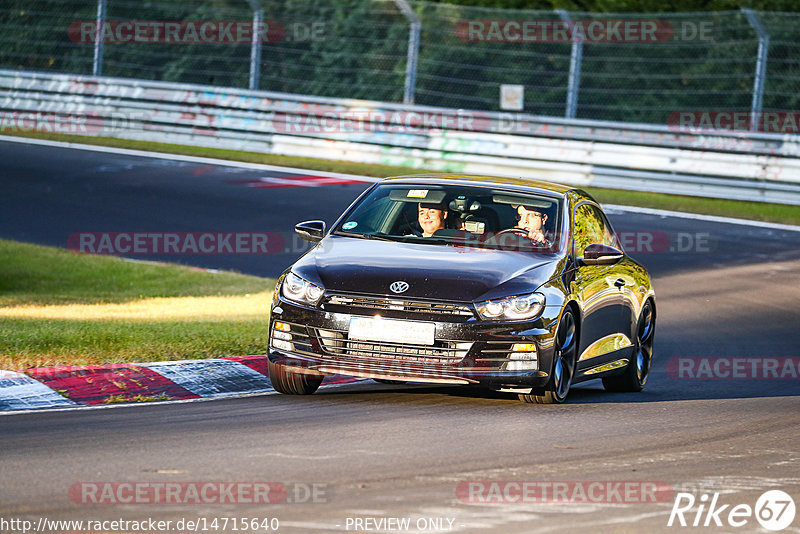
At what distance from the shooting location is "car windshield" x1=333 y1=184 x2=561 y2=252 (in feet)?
32.7

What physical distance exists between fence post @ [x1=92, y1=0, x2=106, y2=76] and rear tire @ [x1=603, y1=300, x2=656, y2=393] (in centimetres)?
1864

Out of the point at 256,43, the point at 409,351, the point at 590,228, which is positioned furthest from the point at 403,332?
the point at 256,43

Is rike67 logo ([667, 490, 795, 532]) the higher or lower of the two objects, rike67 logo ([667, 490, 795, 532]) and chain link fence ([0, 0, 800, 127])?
the lower

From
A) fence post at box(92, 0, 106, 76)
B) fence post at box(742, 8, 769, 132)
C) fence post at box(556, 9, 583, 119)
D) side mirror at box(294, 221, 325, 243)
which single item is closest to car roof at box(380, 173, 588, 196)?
side mirror at box(294, 221, 325, 243)

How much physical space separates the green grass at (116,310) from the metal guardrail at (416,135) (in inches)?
345

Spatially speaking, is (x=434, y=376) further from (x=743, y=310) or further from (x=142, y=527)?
(x=743, y=310)

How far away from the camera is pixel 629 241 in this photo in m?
19.1

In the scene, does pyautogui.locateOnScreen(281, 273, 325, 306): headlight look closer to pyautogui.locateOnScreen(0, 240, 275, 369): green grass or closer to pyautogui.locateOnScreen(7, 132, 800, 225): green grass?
pyautogui.locateOnScreen(0, 240, 275, 369): green grass

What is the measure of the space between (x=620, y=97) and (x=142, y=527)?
830 inches

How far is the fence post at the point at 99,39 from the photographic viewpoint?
27625 mm

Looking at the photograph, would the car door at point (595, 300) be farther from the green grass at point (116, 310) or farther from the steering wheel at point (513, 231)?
the green grass at point (116, 310)

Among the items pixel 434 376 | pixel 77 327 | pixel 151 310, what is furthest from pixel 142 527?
pixel 151 310

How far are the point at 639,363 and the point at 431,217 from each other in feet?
6.95

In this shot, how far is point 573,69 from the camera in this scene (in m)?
23.9
